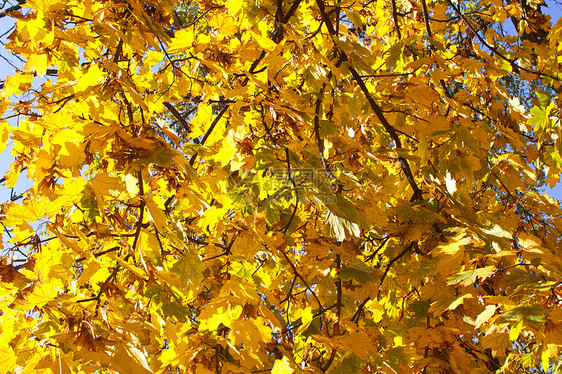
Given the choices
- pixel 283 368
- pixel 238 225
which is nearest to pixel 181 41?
pixel 238 225

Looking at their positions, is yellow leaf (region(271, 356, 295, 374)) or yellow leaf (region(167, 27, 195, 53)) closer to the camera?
yellow leaf (region(271, 356, 295, 374))

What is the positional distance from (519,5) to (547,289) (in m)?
3.02

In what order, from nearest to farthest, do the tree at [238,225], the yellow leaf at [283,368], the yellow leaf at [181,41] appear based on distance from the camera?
Answer: the tree at [238,225], the yellow leaf at [283,368], the yellow leaf at [181,41]

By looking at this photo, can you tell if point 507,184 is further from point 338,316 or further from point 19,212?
point 19,212

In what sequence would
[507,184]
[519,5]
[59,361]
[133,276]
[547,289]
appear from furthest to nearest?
[519,5], [507,184], [133,276], [547,289], [59,361]

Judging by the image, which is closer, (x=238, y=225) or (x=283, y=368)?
(x=283, y=368)

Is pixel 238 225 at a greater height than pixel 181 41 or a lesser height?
lesser

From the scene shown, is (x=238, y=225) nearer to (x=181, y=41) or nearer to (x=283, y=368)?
(x=283, y=368)

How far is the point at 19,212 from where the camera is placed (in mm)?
1444

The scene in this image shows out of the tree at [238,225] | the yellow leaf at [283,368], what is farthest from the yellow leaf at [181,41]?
the yellow leaf at [283,368]

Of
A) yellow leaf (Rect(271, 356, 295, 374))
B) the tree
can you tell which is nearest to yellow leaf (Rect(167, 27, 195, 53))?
the tree

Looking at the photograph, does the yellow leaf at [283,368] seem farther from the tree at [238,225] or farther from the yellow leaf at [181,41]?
the yellow leaf at [181,41]

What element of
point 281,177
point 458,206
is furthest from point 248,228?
point 458,206

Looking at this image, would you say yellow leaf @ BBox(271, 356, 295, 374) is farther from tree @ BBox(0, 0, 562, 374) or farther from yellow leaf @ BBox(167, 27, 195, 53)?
yellow leaf @ BBox(167, 27, 195, 53)
